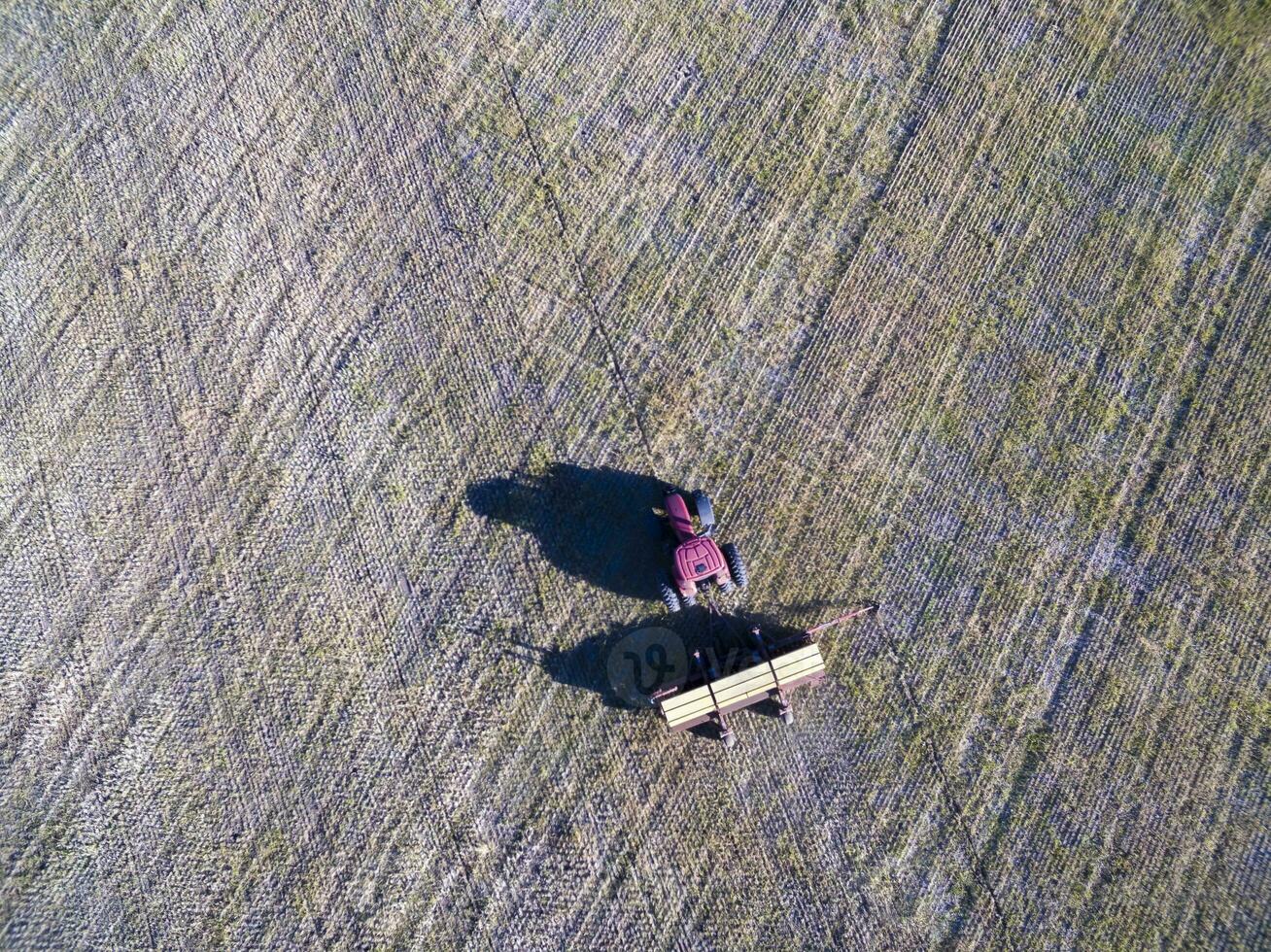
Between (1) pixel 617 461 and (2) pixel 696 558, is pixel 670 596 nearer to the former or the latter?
(2) pixel 696 558

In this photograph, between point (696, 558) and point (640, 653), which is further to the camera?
point (640, 653)

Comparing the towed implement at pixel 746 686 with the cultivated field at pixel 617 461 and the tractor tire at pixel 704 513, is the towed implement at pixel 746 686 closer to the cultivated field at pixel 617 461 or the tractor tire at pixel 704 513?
the cultivated field at pixel 617 461

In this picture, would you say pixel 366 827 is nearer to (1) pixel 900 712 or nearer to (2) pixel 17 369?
(1) pixel 900 712

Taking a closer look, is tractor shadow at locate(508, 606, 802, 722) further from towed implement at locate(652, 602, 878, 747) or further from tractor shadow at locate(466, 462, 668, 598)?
tractor shadow at locate(466, 462, 668, 598)

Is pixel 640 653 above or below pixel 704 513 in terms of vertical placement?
below

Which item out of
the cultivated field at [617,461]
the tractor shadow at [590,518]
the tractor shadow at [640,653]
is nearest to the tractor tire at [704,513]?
the cultivated field at [617,461]

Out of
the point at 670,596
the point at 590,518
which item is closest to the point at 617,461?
the point at 590,518
